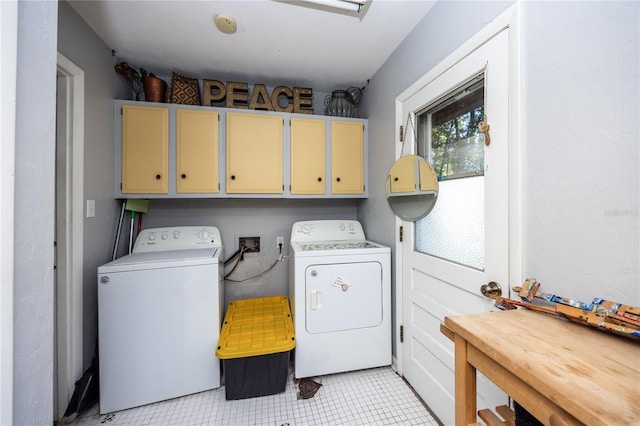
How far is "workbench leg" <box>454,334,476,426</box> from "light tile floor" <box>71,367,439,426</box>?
3.03ft

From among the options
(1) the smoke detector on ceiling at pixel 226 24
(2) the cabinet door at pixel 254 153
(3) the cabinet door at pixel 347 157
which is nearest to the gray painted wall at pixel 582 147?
(3) the cabinet door at pixel 347 157

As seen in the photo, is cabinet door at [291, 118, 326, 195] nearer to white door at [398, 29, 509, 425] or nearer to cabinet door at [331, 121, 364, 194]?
cabinet door at [331, 121, 364, 194]

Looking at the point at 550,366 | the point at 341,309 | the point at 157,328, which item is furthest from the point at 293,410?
the point at 550,366

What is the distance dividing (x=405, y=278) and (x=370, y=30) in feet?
5.84

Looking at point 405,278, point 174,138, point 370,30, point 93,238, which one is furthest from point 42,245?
point 370,30

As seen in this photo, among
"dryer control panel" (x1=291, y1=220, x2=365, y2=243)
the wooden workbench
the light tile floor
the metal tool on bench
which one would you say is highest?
"dryer control panel" (x1=291, y1=220, x2=365, y2=243)

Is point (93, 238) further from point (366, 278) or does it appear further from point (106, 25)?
point (366, 278)

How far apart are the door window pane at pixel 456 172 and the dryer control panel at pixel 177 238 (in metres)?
1.78

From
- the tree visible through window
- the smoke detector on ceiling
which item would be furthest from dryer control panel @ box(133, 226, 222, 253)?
the tree visible through window

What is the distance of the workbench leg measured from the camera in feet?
2.47

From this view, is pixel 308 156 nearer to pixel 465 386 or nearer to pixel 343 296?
pixel 343 296

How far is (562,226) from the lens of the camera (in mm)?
843

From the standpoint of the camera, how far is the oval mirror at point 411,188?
155 cm

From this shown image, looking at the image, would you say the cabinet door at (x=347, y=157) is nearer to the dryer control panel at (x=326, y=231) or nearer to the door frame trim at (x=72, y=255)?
Answer: the dryer control panel at (x=326, y=231)
